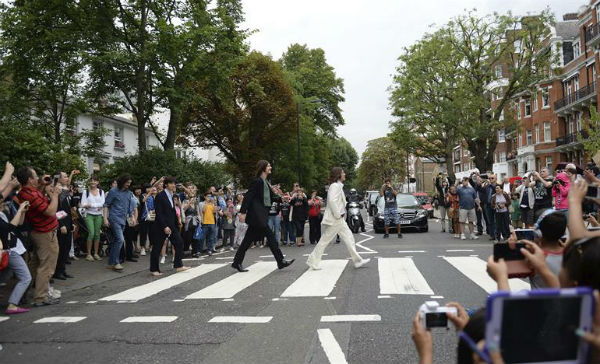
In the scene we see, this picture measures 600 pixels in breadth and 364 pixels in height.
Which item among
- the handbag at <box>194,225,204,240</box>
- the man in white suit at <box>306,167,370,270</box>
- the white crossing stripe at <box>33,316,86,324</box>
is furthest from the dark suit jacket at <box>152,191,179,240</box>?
the handbag at <box>194,225,204,240</box>

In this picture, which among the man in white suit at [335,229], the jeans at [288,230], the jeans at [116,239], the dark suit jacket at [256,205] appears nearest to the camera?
the man in white suit at [335,229]

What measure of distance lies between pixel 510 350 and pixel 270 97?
3861 centimetres

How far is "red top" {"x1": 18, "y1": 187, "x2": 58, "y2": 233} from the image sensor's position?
7237 millimetres

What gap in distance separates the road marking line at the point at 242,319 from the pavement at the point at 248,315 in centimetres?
1

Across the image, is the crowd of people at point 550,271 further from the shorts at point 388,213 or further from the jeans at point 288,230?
the jeans at point 288,230

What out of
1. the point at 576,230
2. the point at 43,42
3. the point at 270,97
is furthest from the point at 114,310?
the point at 270,97

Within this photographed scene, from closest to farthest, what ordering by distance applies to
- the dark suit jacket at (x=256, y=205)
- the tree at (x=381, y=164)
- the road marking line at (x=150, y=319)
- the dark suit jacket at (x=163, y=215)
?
the road marking line at (x=150, y=319) < the dark suit jacket at (x=256, y=205) < the dark suit jacket at (x=163, y=215) < the tree at (x=381, y=164)

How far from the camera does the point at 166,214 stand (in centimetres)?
1014

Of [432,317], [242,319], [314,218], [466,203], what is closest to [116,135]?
[314,218]

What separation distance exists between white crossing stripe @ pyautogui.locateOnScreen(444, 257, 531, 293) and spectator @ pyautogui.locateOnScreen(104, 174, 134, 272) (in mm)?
6714

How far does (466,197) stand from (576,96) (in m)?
34.6

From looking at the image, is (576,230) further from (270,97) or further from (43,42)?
(270,97)

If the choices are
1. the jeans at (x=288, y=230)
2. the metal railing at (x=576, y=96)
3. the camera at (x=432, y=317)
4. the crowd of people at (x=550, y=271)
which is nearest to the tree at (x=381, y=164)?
the metal railing at (x=576, y=96)

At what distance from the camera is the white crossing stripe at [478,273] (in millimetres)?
7427
